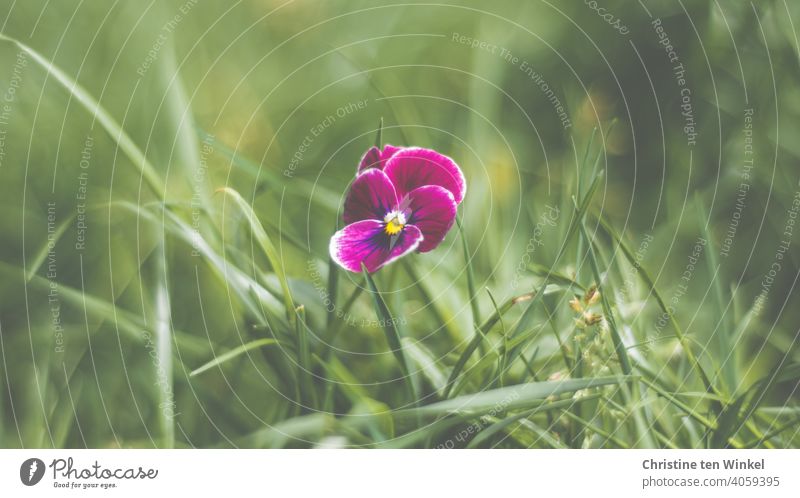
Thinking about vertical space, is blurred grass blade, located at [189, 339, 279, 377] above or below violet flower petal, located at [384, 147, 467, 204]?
below

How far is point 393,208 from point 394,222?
1 cm

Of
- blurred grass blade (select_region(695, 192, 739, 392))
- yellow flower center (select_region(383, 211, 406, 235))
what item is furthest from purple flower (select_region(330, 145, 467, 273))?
blurred grass blade (select_region(695, 192, 739, 392))

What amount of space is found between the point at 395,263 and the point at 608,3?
0.43 m

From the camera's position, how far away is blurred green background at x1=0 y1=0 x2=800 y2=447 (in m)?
0.77

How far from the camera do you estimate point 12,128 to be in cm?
88

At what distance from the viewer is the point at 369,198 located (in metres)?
0.78

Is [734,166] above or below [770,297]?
above

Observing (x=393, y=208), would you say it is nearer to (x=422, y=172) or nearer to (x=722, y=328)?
(x=422, y=172)

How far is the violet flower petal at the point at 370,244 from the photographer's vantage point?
30.2 inches

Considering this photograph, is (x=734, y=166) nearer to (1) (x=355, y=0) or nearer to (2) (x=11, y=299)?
(1) (x=355, y=0)
